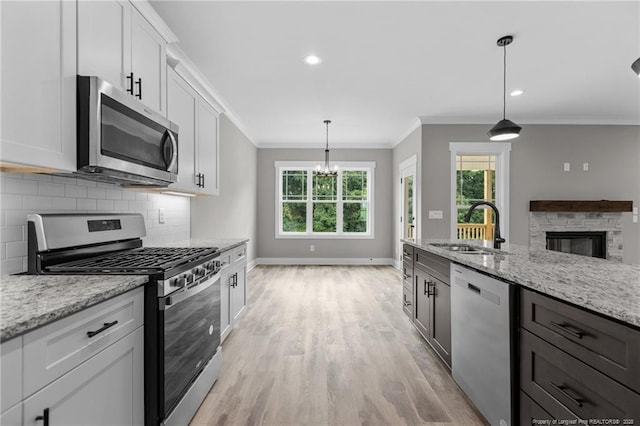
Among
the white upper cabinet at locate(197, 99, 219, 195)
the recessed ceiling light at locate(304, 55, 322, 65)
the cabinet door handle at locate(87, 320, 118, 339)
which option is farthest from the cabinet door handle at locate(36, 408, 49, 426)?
the recessed ceiling light at locate(304, 55, 322, 65)

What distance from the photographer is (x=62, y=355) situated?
101cm

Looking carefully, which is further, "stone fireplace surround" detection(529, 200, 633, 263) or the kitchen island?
"stone fireplace surround" detection(529, 200, 633, 263)

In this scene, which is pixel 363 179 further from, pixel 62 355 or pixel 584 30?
pixel 62 355

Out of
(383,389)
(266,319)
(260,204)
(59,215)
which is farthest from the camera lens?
(260,204)

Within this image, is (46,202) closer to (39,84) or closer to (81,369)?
(39,84)

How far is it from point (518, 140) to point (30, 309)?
6183mm

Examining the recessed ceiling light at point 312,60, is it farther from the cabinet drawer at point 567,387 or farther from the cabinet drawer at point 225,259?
the cabinet drawer at point 567,387

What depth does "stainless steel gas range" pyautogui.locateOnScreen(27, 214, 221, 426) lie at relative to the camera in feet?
4.93

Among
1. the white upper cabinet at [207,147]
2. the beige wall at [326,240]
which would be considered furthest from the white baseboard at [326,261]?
the white upper cabinet at [207,147]

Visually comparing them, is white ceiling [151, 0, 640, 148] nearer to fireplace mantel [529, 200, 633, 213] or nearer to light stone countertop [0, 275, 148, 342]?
fireplace mantel [529, 200, 633, 213]

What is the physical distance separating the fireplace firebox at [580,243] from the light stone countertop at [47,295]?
6.07 m

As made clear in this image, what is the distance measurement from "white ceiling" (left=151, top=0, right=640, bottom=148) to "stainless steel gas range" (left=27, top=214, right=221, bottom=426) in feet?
5.60

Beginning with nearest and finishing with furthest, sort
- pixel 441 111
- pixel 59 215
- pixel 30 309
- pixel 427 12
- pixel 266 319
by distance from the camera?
pixel 30 309
pixel 59 215
pixel 427 12
pixel 266 319
pixel 441 111

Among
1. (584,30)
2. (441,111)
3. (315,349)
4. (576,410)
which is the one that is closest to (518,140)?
(441,111)
